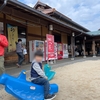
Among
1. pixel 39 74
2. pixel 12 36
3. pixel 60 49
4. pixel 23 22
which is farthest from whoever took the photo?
pixel 60 49

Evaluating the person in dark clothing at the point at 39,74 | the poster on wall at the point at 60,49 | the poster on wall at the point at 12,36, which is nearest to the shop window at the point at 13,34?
the poster on wall at the point at 12,36

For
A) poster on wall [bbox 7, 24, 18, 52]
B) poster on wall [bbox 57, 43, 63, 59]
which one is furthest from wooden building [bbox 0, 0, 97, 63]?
poster on wall [bbox 57, 43, 63, 59]

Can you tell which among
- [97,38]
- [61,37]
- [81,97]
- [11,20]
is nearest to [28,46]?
[11,20]

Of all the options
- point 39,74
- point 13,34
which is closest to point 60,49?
point 13,34

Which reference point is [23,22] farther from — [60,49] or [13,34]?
[60,49]

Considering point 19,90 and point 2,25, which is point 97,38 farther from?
point 19,90

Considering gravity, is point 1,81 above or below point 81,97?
above

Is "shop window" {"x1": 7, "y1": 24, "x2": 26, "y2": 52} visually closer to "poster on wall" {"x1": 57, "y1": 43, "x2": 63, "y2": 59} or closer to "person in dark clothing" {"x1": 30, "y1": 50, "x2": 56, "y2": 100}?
"poster on wall" {"x1": 57, "y1": 43, "x2": 63, "y2": 59}

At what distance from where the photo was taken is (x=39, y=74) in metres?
3.20

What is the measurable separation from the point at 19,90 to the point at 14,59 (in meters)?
5.97

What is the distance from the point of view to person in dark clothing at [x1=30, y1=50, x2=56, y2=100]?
126 inches

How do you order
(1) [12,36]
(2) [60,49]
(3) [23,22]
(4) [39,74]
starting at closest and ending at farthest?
(4) [39,74] → (1) [12,36] → (3) [23,22] → (2) [60,49]

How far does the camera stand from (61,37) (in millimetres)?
14617

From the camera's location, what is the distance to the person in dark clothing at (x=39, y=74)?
126 inches
